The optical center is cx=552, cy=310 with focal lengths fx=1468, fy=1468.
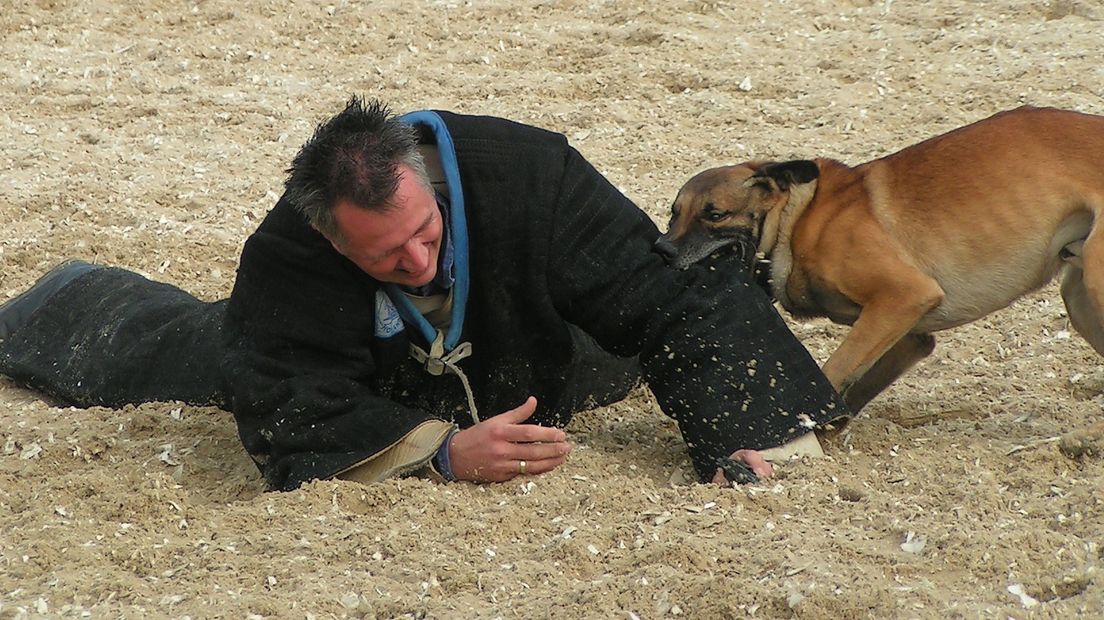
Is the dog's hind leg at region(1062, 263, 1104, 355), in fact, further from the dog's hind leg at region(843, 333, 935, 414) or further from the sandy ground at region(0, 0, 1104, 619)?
the dog's hind leg at region(843, 333, 935, 414)

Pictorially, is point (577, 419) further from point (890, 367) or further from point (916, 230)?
point (916, 230)

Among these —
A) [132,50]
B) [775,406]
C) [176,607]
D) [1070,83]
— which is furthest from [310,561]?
[132,50]

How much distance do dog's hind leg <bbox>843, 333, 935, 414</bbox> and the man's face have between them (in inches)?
60.5

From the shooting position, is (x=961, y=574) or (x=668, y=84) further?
(x=668, y=84)

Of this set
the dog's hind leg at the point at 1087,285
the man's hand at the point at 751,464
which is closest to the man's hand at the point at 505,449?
the man's hand at the point at 751,464

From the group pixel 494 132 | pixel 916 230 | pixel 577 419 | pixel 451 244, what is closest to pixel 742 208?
pixel 916 230

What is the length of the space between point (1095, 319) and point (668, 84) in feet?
11.0

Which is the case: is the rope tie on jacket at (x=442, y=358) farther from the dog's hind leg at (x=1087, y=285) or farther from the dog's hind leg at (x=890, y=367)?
the dog's hind leg at (x=1087, y=285)

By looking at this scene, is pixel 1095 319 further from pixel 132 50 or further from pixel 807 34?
pixel 132 50

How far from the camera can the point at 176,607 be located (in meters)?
3.34

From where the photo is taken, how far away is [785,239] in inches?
181

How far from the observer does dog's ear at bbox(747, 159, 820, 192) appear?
15.1 feet

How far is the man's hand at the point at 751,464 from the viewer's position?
153 inches

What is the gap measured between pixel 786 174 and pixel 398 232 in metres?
1.47
